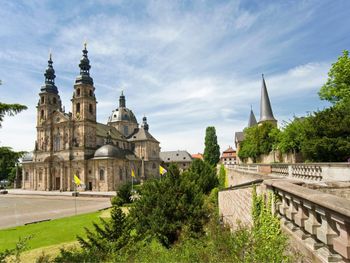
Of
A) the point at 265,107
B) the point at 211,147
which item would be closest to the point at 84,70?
the point at 211,147

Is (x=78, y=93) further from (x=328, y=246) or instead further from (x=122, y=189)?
(x=328, y=246)

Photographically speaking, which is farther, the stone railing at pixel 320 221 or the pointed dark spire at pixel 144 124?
the pointed dark spire at pixel 144 124

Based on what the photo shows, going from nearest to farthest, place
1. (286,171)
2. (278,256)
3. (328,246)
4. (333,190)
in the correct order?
(328,246) → (278,256) → (333,190) → (286,171)

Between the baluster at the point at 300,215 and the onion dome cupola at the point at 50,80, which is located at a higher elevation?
the onion dome cupola at the point at 50,80

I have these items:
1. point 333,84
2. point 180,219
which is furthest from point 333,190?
point 333,84

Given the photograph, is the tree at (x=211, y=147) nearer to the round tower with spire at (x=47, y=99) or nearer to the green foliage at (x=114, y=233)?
the round tower with spire at (x=47, y=99)

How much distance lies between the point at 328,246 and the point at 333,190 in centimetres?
323

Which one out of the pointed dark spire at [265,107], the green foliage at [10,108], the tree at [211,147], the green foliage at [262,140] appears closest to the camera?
the green foliage at [10,108]

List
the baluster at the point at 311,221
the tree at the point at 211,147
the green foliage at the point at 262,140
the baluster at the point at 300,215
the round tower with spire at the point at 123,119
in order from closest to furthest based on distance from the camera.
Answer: the baluster at the point at 311,221 < the baluster at the point at 300,215 < the green foliage at the point at 262,140 < the tree at the point at 211,147 < the round tower with spire at the point at 123,119

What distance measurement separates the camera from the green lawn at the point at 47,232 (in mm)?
16031

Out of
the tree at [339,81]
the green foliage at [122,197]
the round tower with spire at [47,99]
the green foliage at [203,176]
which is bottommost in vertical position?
the green foliage at [122,197]

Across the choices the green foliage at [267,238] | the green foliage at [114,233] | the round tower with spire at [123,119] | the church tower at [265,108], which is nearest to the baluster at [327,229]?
the green foliage at [267,238]

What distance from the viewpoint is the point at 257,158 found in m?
43.5

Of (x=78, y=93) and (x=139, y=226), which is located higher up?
(x=78, y=93)
